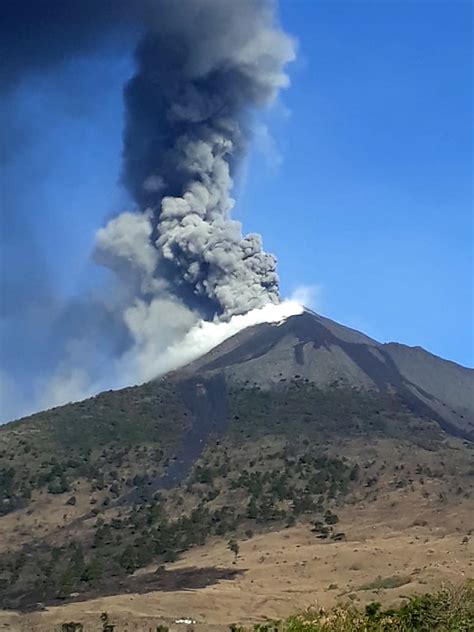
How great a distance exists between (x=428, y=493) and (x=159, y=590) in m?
21.8

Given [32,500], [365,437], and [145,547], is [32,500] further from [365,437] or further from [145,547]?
[365,437]

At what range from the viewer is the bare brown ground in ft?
135

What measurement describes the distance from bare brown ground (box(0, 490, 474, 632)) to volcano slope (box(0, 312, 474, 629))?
21cm

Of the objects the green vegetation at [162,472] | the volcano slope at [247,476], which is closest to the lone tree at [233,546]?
the volcano slope at [247,476]

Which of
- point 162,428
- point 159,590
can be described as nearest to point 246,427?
point 162,428

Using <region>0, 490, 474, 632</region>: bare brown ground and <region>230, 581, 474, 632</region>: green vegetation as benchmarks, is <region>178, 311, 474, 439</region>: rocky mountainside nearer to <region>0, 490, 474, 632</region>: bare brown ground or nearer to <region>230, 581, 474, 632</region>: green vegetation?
<region>0, 490, 474, 632</region>: bare brown ground

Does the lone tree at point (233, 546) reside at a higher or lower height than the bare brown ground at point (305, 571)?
higher

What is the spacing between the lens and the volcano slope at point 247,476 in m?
50.2

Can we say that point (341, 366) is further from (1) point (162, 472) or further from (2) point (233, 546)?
(2) point (233, 546)

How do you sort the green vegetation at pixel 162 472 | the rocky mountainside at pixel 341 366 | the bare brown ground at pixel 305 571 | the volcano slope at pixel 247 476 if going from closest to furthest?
the bare brown ground at pixel 305 571, the volcano slope at pixel 247 476, the green vegetation at pixel 162 472, the rocky mountainside at pixel 341 366

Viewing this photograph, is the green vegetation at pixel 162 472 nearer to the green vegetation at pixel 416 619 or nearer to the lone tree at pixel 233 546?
the lone tree at pixel 233 546

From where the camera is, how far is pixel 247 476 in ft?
222

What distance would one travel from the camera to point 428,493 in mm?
61500

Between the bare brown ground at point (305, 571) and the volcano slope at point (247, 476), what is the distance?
8.3 inches
